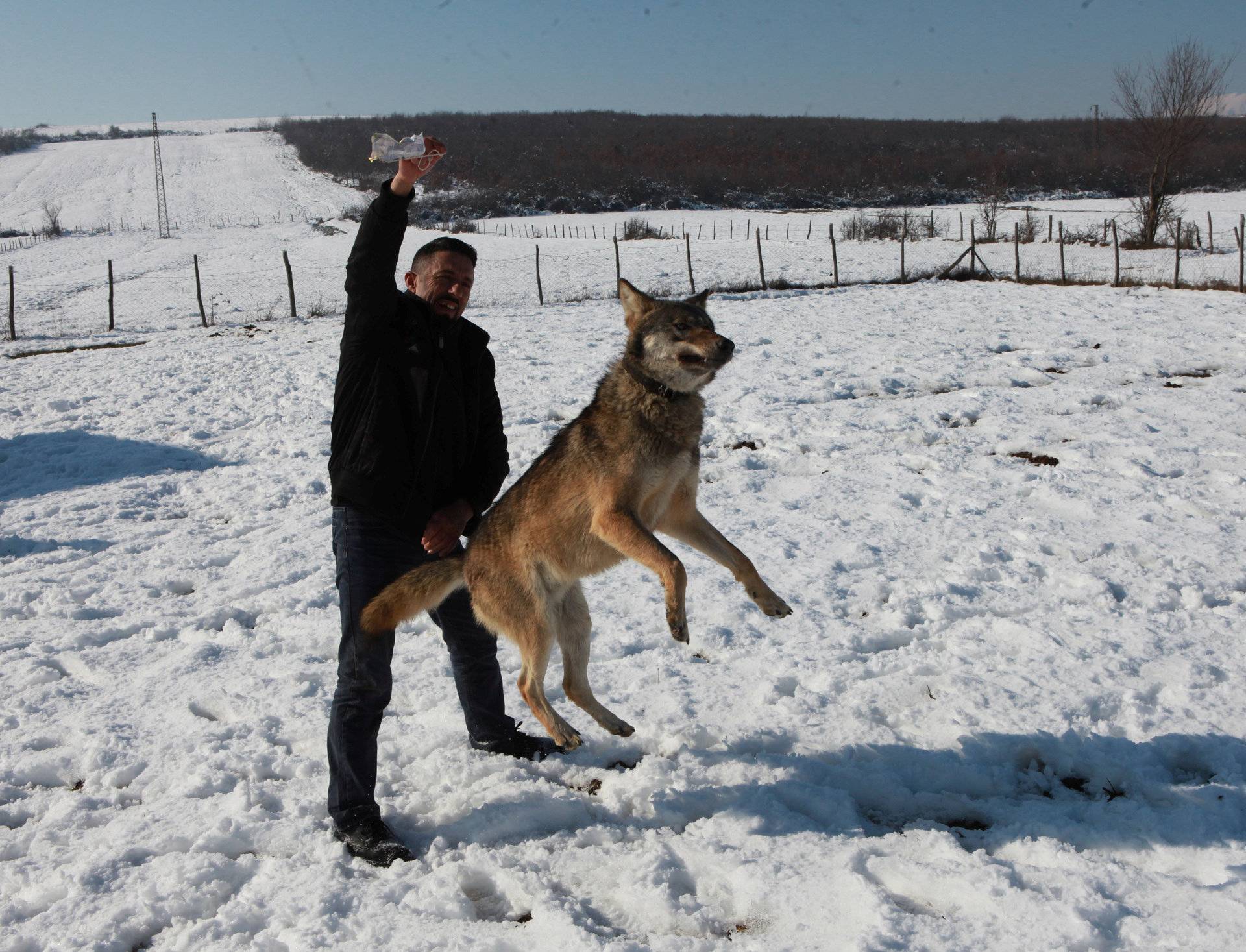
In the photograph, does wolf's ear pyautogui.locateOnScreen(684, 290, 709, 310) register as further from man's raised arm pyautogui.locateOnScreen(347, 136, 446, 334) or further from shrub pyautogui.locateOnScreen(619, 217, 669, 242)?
shrub pyautogui.locateOnScreen(619, 217, 669, 242)

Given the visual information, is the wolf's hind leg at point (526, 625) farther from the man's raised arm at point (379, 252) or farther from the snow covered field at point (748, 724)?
the man's raised arm at point (379, 252)

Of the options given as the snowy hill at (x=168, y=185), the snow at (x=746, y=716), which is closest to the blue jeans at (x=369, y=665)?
the snow at (x=746, y=716)

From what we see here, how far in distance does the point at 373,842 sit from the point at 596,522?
163 centimetres

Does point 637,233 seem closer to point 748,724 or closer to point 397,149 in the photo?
point 748,724

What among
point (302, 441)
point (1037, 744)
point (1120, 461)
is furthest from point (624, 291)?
point (302, 441)

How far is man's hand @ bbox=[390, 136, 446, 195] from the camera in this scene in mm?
3336

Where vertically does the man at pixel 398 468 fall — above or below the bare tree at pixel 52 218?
below

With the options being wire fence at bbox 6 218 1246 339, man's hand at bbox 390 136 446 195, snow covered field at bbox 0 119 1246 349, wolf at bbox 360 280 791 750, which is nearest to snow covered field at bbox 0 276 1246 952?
wolf at bbox 360 280 791 750

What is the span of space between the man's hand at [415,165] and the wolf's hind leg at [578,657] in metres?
2.00

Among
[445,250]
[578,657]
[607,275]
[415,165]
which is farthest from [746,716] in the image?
[607,275]

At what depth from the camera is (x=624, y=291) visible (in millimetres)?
4465

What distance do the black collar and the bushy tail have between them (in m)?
1.23

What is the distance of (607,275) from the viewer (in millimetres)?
33156

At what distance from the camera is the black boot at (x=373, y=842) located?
3.38 m
